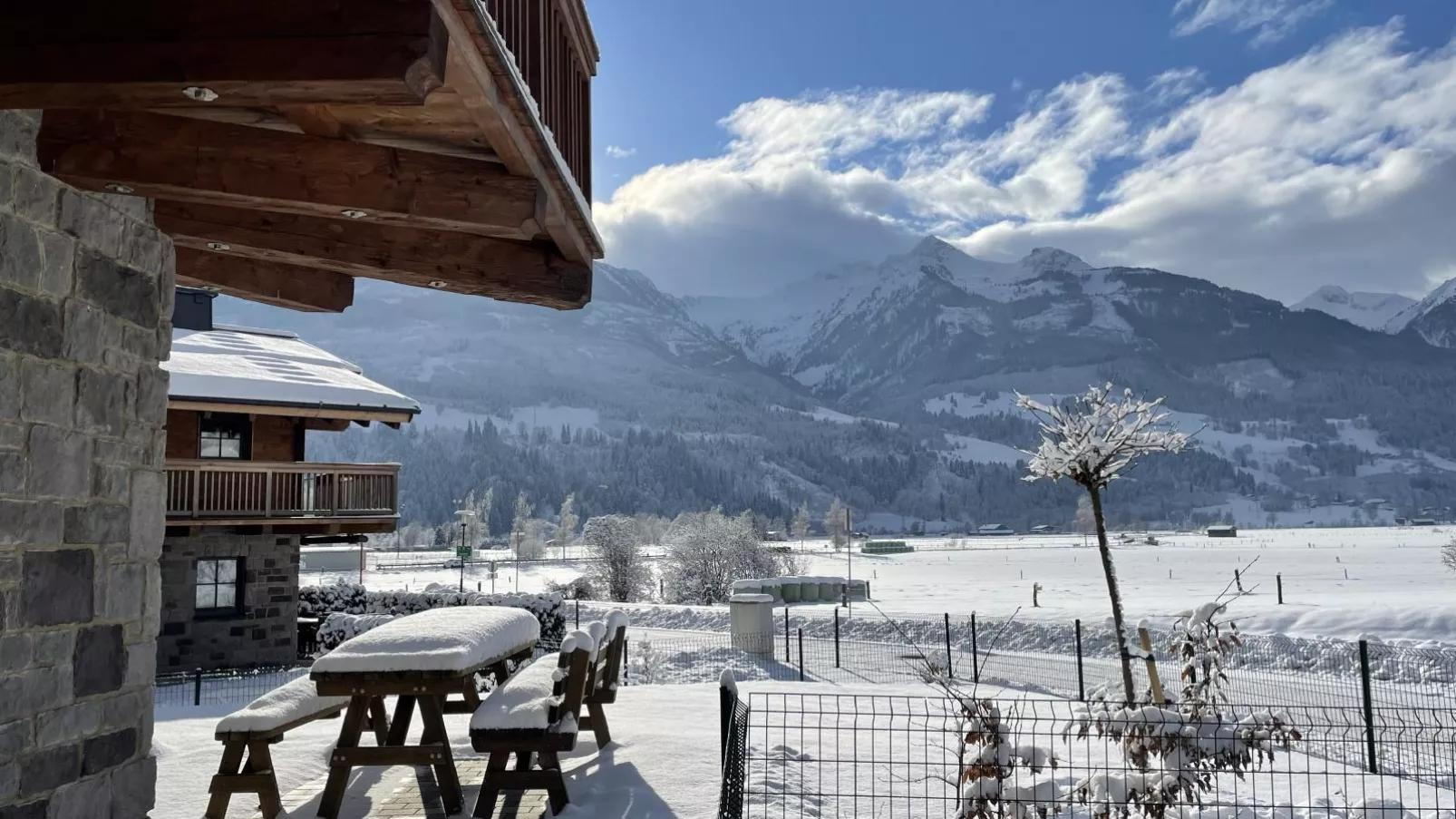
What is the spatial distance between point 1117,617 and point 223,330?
65.0ft

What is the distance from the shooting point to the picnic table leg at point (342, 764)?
17.8 ft

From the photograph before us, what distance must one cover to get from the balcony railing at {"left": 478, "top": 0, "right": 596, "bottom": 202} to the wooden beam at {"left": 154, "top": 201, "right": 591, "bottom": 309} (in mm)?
532

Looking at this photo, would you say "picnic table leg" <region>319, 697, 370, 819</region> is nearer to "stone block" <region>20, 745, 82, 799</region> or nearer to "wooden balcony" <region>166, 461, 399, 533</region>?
"stone block" <region>20, 745, 82, 799</region>

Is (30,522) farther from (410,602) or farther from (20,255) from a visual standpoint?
(410,602)

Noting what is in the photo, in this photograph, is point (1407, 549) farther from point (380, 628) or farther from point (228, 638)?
point (380, 628)

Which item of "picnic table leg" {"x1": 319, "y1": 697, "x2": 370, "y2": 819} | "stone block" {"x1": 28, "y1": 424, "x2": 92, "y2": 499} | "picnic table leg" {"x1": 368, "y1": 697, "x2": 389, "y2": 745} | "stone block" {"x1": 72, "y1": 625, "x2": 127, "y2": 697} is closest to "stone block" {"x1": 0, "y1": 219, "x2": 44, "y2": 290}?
"stone block" {"x1": 28, "y1": 424, "x2": 92, "y2": 499}

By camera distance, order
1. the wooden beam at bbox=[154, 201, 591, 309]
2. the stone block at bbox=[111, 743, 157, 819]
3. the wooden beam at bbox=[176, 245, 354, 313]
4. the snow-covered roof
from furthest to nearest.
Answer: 1. the snow-covered roof
2. the wooden beam at bbox=[176, 245, 354, 313]
3. the wooden beam at bbox=[154, 201, 591, 309]
4. the stone block at bbox=[111, 743, 157, 819]

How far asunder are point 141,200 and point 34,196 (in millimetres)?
774

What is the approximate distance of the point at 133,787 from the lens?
15.2 feet

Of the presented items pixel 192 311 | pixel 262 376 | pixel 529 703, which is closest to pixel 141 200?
pixel 529 703

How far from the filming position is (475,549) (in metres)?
91.3

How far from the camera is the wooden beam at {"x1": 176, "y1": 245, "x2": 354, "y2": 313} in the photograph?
605 centimetres

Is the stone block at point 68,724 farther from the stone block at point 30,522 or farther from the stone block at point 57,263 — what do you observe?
the stone block at point 57,263

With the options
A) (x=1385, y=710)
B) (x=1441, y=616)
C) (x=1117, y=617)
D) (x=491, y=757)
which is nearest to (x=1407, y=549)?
(x=1441, y=616)
